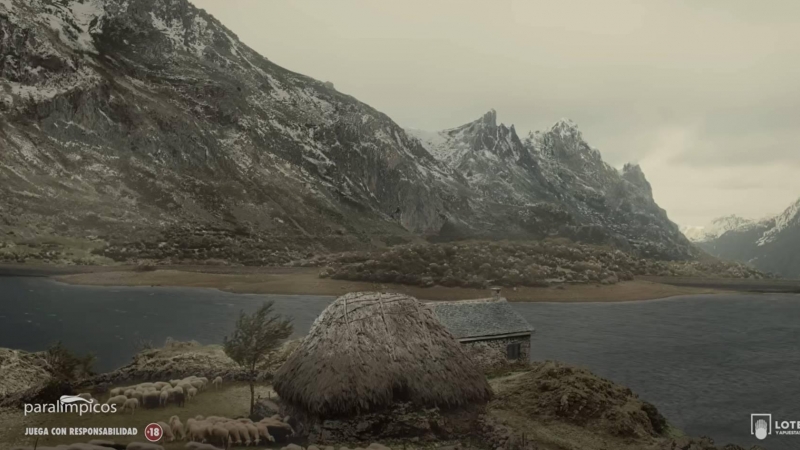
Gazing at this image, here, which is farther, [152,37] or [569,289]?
[152,37]

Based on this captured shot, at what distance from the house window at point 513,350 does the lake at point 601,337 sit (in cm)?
376

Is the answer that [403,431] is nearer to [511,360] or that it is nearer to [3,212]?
[511,360]

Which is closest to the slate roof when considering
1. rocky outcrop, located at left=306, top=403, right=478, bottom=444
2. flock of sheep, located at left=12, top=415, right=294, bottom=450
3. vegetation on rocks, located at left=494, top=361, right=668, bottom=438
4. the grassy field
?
vegetation on rocks, located at left=494, top=361, right=668, bottom=438

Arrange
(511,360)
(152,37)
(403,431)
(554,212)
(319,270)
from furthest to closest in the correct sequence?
(152,37) → (554,212) → (319,270) → (511,360) → (403,431)

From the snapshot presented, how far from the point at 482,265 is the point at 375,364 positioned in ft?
79.5

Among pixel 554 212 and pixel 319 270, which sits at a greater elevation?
pixel 554 212

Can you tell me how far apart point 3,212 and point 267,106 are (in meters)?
61.7

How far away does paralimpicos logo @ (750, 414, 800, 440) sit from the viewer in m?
25.7

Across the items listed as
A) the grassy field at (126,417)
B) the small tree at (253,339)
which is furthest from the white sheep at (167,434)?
the small tree at (253,339)

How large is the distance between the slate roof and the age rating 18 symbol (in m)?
15.7

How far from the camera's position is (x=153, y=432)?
18844 millimetres

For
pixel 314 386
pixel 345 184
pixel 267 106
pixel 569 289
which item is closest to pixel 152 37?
pixel 267 106

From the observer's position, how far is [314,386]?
64.5 feet

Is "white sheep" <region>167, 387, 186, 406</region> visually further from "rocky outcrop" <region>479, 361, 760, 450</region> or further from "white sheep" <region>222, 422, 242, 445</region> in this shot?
"rocky outcrop" <region>479, 361, 760, 450</region>
